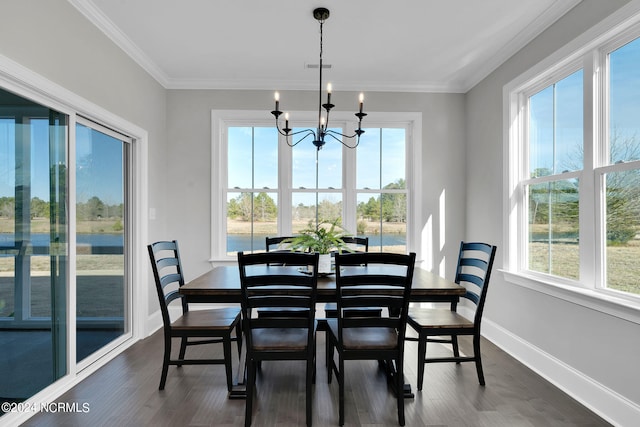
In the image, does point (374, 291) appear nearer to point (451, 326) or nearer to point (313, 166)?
point (451, 326)

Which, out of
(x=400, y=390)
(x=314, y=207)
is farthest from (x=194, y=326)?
(x=314, y=207)

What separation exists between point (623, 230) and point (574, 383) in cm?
110

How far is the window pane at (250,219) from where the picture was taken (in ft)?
14.1

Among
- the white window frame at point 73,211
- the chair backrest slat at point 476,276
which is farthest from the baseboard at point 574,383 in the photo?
the white window frame at point 73,211

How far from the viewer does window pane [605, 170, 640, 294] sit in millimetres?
2125

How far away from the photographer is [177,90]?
418 cm

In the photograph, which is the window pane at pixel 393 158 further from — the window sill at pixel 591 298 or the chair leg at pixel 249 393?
the chair leg at pixel 249 393

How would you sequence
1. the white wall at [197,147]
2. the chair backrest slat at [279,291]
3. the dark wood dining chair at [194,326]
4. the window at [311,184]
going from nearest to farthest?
the chair backrest slat at [279,291] → the dark wood dining chair at [194,326] → the white wall at [197,147] → the window at [311,184]

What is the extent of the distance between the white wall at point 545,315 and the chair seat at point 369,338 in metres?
1.31

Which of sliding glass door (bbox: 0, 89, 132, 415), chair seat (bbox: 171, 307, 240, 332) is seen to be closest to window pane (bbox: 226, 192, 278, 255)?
sliding glass door (bbox: 0, 89, 132, 415)

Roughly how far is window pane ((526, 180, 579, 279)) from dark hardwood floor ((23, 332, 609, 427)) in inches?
34.5

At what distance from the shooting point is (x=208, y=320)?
249 centimetres

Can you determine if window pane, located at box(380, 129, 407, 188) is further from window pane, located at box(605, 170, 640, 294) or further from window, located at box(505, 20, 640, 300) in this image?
window pane, located at box(605, 170, 640, 294)

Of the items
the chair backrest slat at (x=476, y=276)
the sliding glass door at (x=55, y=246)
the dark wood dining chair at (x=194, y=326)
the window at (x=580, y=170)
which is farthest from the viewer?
the chair backrest slat at (x=476, y=276)
